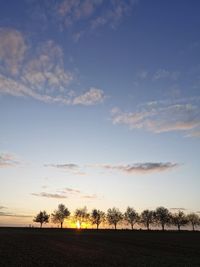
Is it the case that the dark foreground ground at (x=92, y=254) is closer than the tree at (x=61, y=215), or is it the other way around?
the dark foreground ground at (x=92, y=254)

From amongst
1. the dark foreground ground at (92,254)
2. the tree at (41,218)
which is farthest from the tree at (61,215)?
the dark foreground ground at (92,254)

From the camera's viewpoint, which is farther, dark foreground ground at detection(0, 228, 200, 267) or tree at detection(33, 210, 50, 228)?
tree at detection(33, 210, 50, 228)

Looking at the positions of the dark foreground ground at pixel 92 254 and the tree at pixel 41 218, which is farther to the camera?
the tree at pixel 41 218

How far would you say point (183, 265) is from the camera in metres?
32.8

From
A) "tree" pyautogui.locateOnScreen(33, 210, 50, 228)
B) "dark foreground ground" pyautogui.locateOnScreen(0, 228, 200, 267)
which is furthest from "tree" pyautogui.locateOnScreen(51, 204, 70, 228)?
"dark foreground ground" pyautogui.locateOnScreen(0, 228, 200, 267)

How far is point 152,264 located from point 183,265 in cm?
332

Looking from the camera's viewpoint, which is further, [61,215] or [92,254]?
[61,215]

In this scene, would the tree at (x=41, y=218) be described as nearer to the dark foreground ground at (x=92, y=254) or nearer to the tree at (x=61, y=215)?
the tree at (x=61, y=215)

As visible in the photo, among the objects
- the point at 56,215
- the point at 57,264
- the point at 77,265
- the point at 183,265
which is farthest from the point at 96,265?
the point at 56,215

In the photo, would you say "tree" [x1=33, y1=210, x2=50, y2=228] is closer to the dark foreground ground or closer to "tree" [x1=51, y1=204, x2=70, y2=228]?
"tree" [x1=51, y1=204, x2=70, y2=228]

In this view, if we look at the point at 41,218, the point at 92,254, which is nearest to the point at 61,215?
the point at 41,218

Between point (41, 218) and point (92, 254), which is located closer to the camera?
point (92, 254)

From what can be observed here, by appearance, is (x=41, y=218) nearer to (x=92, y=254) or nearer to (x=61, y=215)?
(x=61, y=215)

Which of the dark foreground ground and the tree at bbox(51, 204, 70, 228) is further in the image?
the tree at bbox(51, 204, 70, 228)
